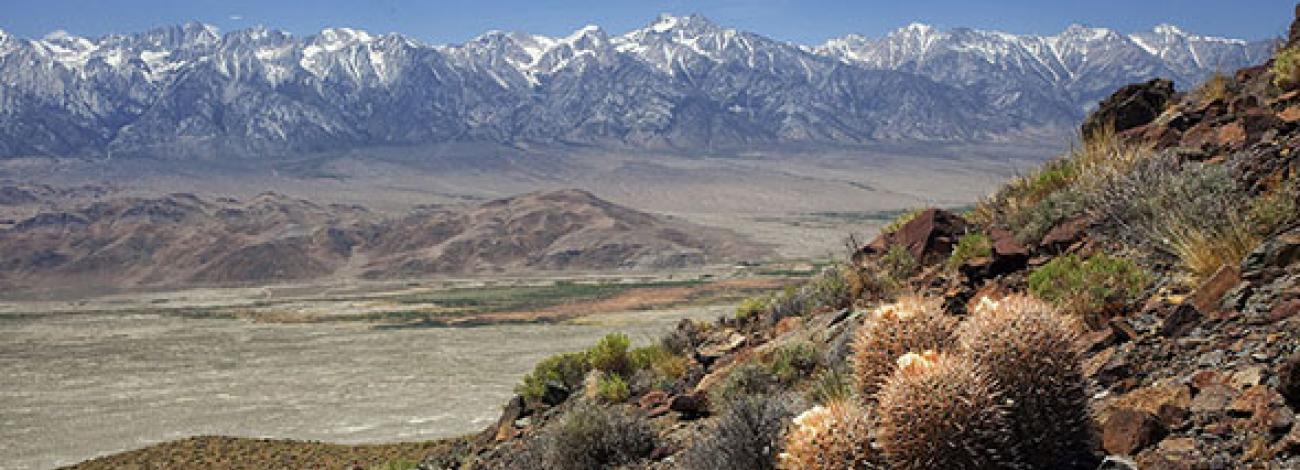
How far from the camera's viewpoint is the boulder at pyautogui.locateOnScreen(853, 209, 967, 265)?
11.0 m

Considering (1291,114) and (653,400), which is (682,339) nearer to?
(653,400)

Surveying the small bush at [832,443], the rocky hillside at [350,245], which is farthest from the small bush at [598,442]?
the rocky hillside at [350,245]

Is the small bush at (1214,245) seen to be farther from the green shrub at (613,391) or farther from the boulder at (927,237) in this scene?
the green shrub at (613,391)

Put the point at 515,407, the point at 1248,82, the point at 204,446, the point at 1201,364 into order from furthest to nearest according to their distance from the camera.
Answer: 1. the point at 204,446
2. the point at 515,407
3. the point at 1248,82
4. the point at 1201,364

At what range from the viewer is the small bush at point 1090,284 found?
22.8 ft

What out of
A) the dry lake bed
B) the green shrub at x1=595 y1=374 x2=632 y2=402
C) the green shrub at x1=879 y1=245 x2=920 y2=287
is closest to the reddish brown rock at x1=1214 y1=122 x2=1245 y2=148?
the green shrub at x1=879 y1=245 x2=920 y2=287

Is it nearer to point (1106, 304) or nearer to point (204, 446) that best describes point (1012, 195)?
point (1106, 304)

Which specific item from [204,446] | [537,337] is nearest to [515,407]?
[204,446]

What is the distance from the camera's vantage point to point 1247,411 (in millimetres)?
4598

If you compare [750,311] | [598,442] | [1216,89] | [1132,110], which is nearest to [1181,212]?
[1216,89]

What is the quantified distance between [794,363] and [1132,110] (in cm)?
657

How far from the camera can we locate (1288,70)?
31.4ft

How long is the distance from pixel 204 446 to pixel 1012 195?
79.3 feet

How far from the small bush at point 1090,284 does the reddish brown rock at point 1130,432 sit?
6.15 feet
